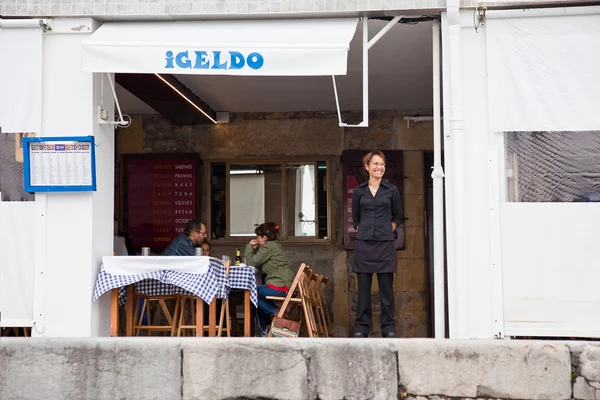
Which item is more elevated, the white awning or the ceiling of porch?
the ceiling of porch

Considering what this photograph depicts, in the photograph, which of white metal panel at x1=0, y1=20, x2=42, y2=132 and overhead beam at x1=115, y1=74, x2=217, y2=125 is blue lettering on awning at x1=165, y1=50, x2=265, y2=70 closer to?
white metal panel at x1=0, y1=20, x2=42, y2=132

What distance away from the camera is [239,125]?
11.2 metres

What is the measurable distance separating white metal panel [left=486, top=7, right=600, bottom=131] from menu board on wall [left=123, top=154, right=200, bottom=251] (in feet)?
17.4

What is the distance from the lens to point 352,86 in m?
9.64

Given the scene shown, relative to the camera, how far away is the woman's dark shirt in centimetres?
733

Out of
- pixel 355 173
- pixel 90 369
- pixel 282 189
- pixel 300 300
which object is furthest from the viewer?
pixel 282 189

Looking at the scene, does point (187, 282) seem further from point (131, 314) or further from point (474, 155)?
point (474, 155)

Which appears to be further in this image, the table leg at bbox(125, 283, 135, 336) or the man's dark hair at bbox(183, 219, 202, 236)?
the man's dark hair at bbox(183, 219, 202, 236)

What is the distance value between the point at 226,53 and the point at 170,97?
304 cm

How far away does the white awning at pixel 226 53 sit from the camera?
6.60 m

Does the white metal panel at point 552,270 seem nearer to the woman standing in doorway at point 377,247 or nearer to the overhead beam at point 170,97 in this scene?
the woman standing in doorway at point 377,247

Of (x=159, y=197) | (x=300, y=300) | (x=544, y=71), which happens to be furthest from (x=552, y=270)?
(x=159, y=197)

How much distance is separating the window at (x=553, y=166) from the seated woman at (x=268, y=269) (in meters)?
2.83

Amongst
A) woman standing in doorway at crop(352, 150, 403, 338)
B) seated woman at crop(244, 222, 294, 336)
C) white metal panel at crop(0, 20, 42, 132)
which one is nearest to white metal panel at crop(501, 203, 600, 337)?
woman standing in doorway at crop(352, 150, 403, 338)
